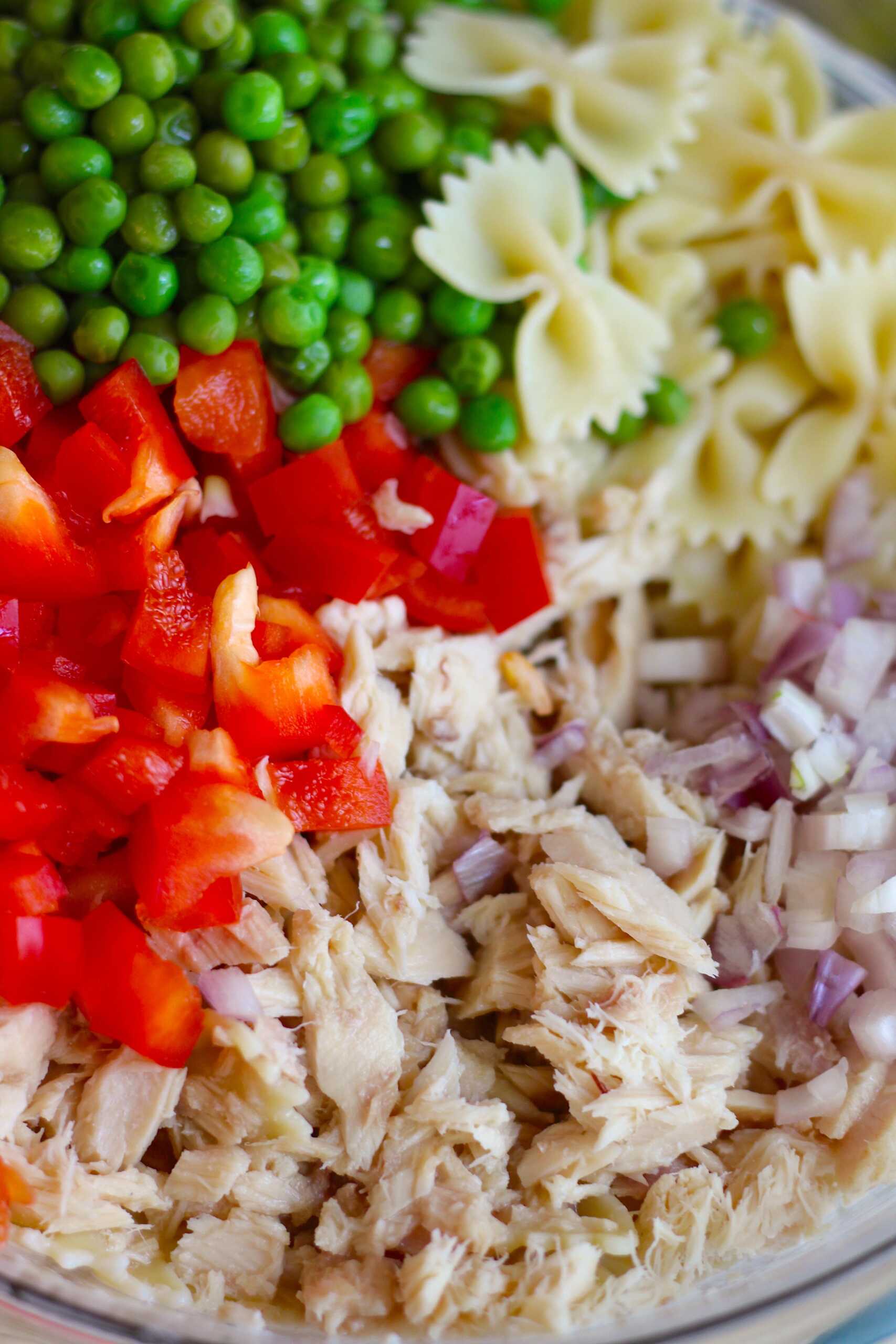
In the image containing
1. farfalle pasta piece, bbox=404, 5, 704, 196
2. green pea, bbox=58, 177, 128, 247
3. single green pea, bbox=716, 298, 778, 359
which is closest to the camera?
green pea, bbox=58, 177, 128, 247

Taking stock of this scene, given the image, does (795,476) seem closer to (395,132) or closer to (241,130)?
(395,132)

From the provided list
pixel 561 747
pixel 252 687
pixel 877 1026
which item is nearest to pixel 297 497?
pixel 252 687

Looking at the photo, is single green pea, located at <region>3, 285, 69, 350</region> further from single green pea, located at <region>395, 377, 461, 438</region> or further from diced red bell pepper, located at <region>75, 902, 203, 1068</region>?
diced red bell pepper, located at <region>75, 902, 203, 1068</region>

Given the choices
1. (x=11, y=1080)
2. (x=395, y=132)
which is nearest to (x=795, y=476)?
(x=395, y=132)

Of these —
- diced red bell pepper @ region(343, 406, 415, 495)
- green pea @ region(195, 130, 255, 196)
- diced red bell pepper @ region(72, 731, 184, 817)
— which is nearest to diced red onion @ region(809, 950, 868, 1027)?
diced red bell pepper @ region(72, 731, 184, 817)

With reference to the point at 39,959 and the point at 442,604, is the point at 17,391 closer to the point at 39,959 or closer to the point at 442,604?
the point at 442,604

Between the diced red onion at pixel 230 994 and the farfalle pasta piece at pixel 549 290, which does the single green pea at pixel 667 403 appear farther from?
the diced red onion at pixel 230 994
